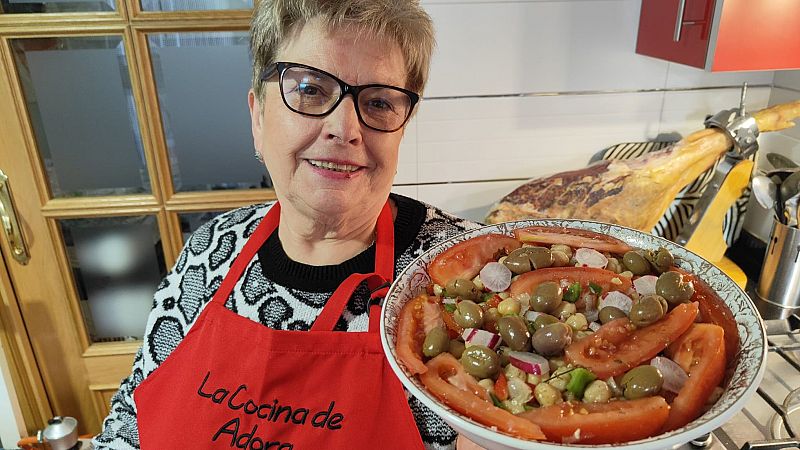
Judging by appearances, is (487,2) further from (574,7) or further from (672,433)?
(672,433)

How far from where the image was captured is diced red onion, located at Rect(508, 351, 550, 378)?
1.97ft

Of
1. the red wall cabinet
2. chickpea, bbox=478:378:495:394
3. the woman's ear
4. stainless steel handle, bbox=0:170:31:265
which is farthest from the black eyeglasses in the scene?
stainless steel handle, bbox=0:170:31:265

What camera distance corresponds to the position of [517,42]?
1.50 metres

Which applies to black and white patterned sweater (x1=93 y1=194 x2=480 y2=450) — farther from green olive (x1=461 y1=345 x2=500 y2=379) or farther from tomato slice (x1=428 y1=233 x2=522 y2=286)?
green olive (x1=461 y1=345 x2=500 y2=379)

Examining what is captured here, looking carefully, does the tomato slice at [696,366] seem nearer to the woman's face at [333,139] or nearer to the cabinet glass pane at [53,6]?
the woman's face at [333,139]

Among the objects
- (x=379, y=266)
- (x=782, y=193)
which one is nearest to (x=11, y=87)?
(x=379, y=266)

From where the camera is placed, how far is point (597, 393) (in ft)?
1.86

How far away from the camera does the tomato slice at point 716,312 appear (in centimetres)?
62

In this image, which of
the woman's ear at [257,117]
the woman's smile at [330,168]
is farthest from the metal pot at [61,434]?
the woman's smile at [330,168]

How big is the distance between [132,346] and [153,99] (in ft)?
2.83

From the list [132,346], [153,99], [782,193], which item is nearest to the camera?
[782,193]

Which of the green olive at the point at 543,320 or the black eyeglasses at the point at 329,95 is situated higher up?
the black eyeglasses at the point at 329,95

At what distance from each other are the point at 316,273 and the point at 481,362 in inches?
20.5

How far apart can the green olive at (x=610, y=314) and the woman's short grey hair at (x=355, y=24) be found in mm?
522
